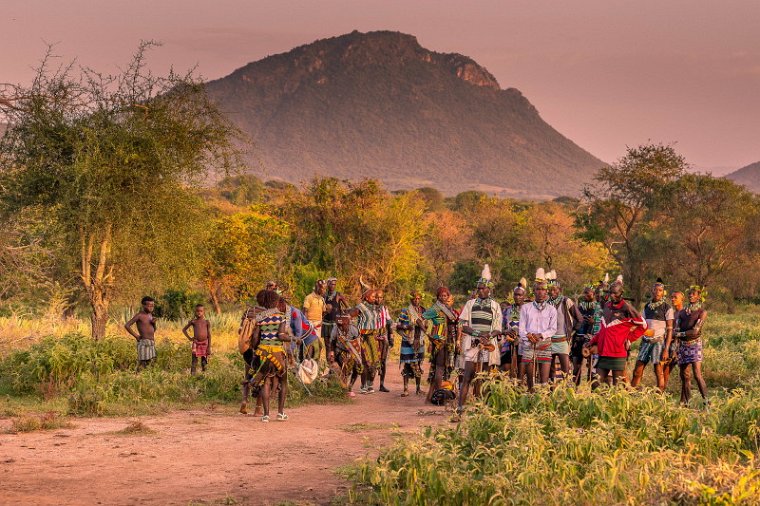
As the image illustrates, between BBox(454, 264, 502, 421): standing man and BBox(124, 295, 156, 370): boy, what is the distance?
5.34 meters

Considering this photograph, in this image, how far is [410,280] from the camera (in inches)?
1358

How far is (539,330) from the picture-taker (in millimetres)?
12609

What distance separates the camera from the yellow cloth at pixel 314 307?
16.4 m

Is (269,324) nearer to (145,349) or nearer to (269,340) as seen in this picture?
(269,340)

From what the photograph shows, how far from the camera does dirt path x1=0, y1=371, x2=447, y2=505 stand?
837 cm

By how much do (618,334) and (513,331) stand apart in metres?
1.60

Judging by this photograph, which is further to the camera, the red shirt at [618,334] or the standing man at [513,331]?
the standing man at [513,331]

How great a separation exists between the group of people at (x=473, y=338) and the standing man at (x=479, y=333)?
13 mm

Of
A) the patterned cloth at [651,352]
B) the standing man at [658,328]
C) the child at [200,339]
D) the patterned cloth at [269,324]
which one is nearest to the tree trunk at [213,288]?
the child at [200,339]

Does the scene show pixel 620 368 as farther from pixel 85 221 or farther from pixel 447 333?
pixel 85 221

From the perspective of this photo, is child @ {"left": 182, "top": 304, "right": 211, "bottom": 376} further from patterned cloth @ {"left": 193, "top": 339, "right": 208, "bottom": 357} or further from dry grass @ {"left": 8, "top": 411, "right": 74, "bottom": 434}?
dry grass @ {"left": 8, "top": 411, "right": 74, "bottom": 434}

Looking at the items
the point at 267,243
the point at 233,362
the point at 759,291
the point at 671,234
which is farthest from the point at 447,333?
the point at 759,291

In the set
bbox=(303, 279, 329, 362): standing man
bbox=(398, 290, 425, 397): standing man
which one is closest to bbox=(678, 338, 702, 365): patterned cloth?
bbox=(398, 290, 425, 397): standing man

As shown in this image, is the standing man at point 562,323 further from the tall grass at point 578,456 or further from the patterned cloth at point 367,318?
the tall grass at point 578,456
